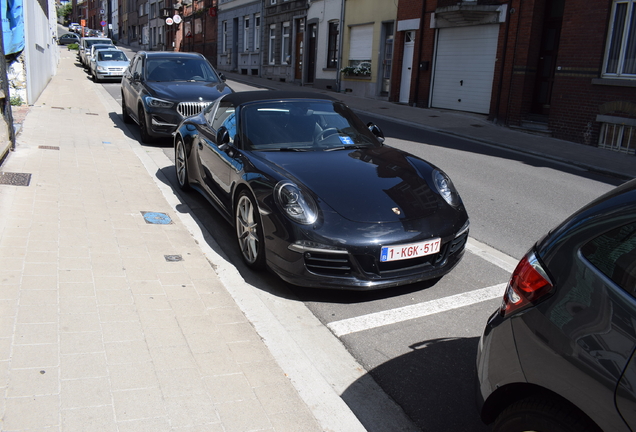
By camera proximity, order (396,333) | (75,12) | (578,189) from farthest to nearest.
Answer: (75,12) < (578,189) < (396,333)

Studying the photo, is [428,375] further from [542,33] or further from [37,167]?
[542,33]

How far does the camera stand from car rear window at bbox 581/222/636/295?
75.0 inches

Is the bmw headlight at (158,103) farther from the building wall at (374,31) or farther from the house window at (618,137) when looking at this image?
the building wall at (374,31)

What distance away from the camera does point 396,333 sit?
3.95m

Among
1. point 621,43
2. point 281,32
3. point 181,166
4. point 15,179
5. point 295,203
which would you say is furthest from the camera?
point 281,32

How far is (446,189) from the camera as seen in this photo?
15.9 feet

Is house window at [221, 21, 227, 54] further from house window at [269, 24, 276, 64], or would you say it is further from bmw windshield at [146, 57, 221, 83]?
bmw windshield at [146, 57, 221, 83]

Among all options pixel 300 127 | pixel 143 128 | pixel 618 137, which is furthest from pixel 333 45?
pixel 300 127

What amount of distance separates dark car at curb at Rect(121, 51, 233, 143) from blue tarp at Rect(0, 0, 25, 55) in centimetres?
235

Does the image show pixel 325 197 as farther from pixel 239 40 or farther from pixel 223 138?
pixel 239 40

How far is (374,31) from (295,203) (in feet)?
69.0

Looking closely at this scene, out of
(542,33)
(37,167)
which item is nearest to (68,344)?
(37,167)

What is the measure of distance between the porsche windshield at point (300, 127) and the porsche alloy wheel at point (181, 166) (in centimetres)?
174

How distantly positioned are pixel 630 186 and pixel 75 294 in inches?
140
